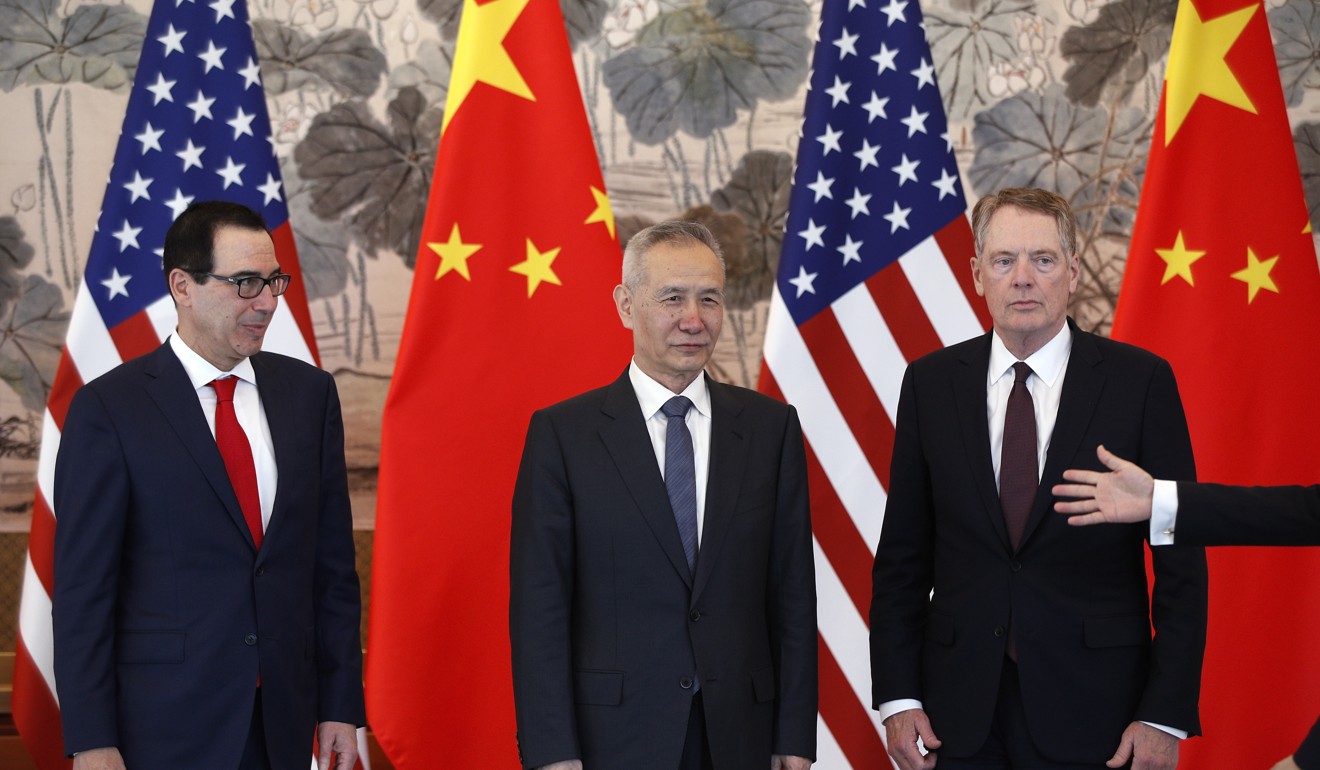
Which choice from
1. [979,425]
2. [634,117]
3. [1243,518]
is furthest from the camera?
[634,117]

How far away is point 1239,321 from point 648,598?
213 cm

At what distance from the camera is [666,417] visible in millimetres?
2621

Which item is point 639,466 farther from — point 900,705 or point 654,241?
point 900,705

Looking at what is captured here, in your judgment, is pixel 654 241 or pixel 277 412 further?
pixel 277 412

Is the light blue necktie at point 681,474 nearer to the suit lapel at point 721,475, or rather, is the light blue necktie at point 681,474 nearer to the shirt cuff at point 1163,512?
the suit lapel at point 721,475

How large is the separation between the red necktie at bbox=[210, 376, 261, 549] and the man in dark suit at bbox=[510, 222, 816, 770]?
57 centimetres

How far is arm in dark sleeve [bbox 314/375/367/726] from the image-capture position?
9.24ft

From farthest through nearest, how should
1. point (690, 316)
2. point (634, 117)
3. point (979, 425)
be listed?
point (634, 117), point (979, 425), point (690, 316)

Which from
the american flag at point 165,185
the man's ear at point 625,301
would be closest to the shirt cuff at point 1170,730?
the man's ear at point 625,301

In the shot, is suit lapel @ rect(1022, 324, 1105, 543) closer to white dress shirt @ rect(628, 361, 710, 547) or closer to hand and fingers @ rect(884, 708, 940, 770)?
hand and fingers @ rect(884, 708, 940, 770)

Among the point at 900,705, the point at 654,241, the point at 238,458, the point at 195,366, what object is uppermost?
the point at 654,241

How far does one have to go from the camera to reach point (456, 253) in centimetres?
354

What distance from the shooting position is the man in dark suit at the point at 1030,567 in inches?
98.8

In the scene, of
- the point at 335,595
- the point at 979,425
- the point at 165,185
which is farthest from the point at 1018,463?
the point at 165,185
